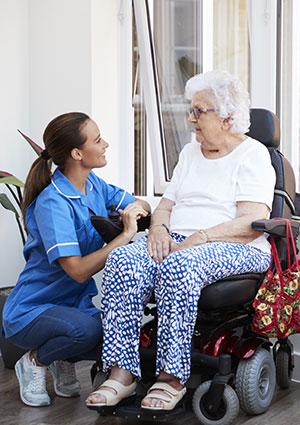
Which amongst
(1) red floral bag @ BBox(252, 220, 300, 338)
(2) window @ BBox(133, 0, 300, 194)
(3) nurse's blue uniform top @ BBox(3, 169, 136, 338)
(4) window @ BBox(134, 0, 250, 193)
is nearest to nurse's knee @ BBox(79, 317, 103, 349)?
(3) nurse's blue uniform top @ BBox(3, 169, 136, 338)

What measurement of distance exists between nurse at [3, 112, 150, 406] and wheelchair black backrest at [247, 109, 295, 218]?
1.75 ft

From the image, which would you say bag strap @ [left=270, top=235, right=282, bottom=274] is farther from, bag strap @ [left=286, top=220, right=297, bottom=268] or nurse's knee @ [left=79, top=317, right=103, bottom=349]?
nurse's knee @ [left=79, top=317, right=103, bottom=349]

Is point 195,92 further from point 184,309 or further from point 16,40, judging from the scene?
point 16,40

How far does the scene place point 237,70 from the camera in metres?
3.18

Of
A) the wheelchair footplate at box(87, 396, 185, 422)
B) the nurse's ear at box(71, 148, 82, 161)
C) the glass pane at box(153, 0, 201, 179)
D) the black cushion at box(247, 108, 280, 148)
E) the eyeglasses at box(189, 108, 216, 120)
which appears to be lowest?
the wheelchair footplate at box(87, 396, 185, 422)

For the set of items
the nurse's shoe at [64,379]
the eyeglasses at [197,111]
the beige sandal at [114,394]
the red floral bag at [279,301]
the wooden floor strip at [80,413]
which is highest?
the eyeglasses at [197,111]

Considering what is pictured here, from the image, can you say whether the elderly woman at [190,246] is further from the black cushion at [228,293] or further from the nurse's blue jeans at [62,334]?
the nurse's blue jeans at [62,334]

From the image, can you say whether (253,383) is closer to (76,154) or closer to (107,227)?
(107,227)

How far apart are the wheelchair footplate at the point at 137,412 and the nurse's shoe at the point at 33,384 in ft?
1.37

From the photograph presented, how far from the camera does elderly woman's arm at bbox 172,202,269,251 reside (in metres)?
2.33

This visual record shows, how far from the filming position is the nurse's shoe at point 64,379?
2.59 metres

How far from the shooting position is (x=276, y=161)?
258 cm

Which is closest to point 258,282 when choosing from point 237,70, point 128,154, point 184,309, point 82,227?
point 184,309

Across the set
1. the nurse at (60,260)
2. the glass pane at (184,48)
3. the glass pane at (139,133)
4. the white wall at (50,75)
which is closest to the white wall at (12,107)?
the white wall at (50,75)
